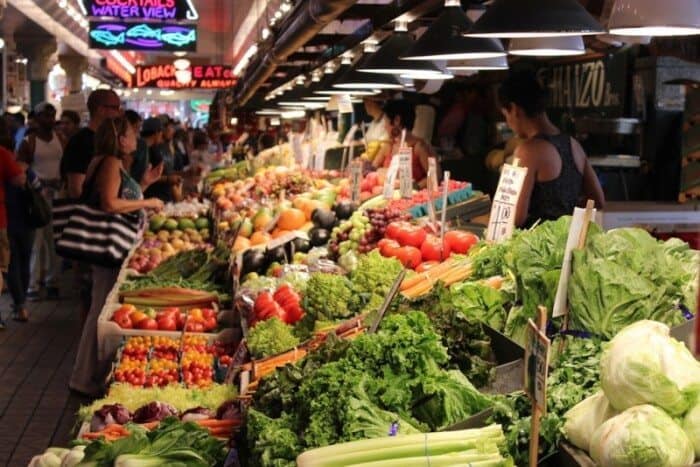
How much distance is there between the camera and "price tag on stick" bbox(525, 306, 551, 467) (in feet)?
7.86

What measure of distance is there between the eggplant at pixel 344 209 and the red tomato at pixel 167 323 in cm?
182

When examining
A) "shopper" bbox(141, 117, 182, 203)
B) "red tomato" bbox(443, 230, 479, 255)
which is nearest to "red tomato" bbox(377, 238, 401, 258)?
"red tomato" bbox(443, 230, 479, 255)

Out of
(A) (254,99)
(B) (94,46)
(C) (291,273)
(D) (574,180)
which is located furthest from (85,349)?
(A) (254,99)

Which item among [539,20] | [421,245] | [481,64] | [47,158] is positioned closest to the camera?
[539,20]

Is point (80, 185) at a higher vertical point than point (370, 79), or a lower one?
lower

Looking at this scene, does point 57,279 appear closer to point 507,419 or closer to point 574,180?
point 574,180

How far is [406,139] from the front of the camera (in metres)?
11.0

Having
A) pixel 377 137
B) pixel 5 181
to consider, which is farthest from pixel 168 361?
pixel 377 137

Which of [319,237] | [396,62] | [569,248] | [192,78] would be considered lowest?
[319,237]

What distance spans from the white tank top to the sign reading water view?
10.5 ft

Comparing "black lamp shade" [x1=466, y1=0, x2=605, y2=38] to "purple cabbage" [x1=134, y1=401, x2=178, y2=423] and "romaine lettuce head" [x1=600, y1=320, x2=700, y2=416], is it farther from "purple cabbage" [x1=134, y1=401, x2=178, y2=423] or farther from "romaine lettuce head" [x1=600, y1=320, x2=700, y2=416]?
"purple cabbage" [x1=134, y1=401, x2=178, y2=423]

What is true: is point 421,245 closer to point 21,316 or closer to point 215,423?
point 215,423

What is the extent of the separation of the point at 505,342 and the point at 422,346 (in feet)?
1.52

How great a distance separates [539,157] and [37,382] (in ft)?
15.6
